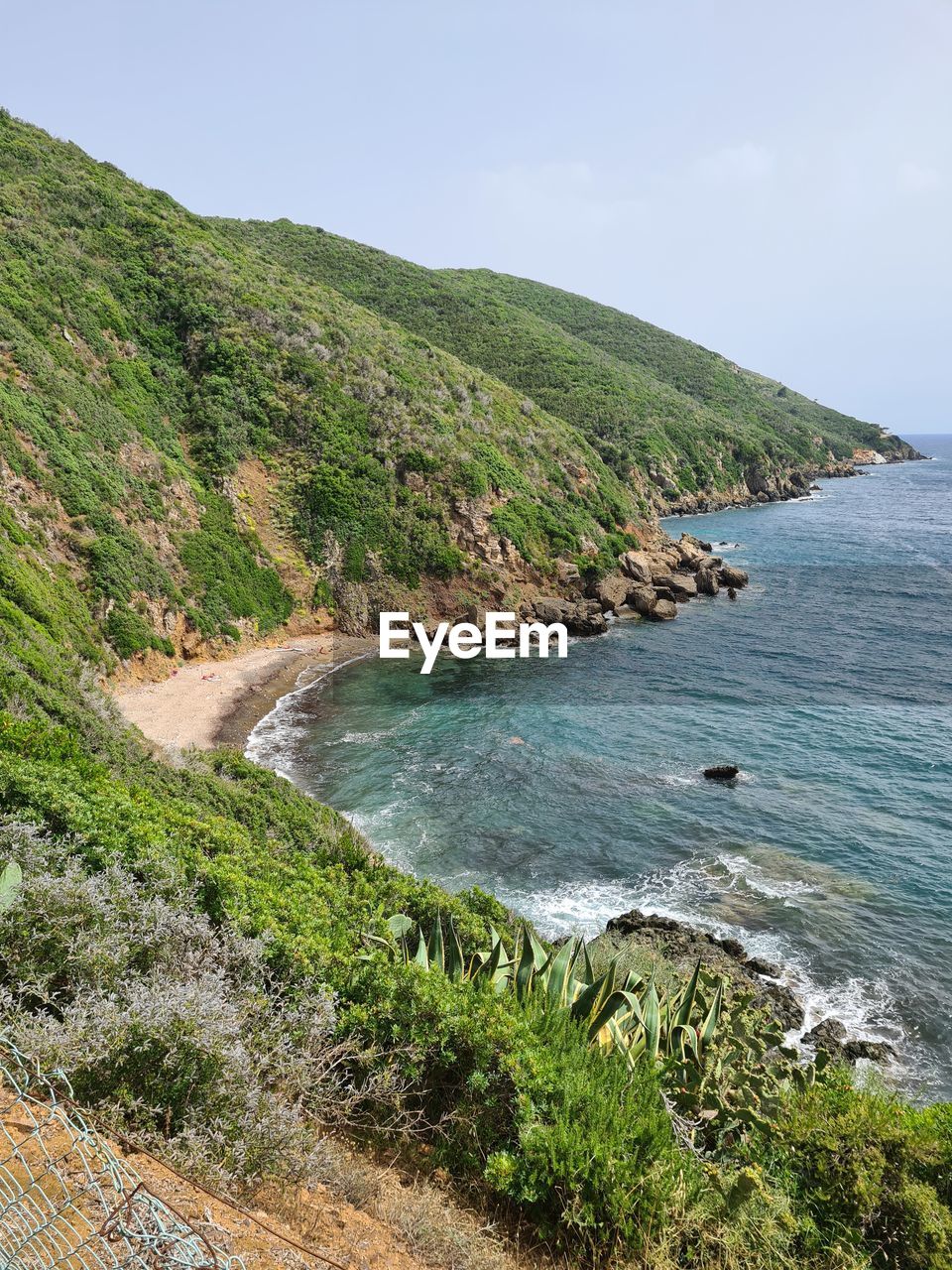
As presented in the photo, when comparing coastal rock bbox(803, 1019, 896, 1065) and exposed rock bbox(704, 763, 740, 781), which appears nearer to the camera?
coastal rock bbox(803, 1019, 896, 1065)

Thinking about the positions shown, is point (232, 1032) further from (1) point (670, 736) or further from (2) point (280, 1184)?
(1) point (670, 736)

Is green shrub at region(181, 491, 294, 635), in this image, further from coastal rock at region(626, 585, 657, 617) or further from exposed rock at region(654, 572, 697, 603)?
exposed rock at region(654, 572, 697, 603)

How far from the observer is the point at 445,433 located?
48031 millimetres

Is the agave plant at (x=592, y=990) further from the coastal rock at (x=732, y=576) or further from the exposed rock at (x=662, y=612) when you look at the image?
the coastal rock at (x=732, y=576)

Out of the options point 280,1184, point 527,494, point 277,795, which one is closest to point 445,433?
point 527,494

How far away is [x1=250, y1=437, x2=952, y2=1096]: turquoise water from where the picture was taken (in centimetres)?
1686

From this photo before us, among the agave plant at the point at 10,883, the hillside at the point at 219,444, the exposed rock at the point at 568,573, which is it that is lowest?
the exposed rock at the point at 568,573

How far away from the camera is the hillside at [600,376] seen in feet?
270

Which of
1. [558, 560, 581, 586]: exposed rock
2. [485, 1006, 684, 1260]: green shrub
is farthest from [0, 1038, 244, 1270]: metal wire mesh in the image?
[558, 560, 581, 586]: exposed rock

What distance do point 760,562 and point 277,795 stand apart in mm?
49253

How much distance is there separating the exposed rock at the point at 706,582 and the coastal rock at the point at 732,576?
864 mm

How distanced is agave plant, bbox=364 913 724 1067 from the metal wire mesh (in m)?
4.20

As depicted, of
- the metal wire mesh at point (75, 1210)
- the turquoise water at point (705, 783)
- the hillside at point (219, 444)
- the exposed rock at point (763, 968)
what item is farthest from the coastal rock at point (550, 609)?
the metal wire mesh at point (75, 1210)

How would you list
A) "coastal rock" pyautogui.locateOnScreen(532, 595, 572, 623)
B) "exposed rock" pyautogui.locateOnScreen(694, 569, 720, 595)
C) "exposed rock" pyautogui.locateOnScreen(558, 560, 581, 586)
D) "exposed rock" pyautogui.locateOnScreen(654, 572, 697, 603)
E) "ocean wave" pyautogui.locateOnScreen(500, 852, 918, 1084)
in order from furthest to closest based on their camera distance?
"exposed rock" pyautogui.locateOnScreen(694, 569, 720, 595)
"exposed rock" pyautogui.locateOnScreen(654, 572, 697, 603)
"exposed rock" pyautogui.locateOnScreen(558, 560, 581, 586)
"coastal rock" pyautogui.locateOnScreen(532, 595, 572, 623)
"ocean wave" pyautogui.locateOnScreen(500, 852, 918, 1084)
